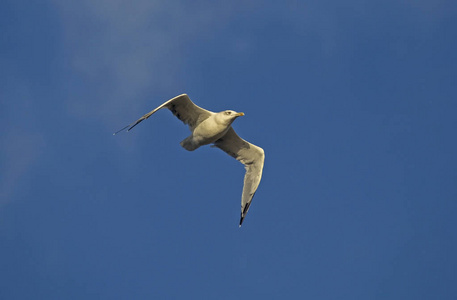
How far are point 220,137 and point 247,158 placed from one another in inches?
65.2

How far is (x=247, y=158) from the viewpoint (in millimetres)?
24281

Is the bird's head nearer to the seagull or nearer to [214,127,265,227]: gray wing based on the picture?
the seagull

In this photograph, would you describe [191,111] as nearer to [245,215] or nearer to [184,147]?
[184,147]

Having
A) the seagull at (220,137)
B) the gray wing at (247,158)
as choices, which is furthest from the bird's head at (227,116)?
the gray wing at (247,158)

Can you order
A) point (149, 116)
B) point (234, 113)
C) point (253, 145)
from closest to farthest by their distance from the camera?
point (149, 116) → point (234, 113) → point (253, 145)

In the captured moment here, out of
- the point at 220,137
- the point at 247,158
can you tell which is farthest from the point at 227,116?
the point at 247,158

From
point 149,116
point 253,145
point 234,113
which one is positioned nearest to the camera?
point 149,116

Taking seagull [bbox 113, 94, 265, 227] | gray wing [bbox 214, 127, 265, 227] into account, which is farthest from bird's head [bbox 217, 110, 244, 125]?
gray wing [bbox 214, 127, 265, 227]

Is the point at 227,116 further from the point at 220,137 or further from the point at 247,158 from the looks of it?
the point at 247,158

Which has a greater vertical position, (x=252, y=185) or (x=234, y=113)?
(x=234, y=113)

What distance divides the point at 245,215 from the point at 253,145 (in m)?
2.82

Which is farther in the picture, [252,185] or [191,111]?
[252,185]

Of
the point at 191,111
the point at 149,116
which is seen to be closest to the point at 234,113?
the point at 191,111

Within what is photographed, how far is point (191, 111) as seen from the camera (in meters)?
22.4
